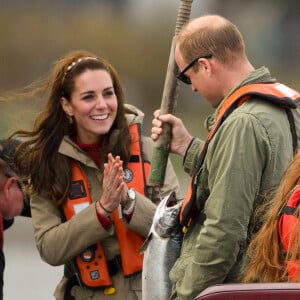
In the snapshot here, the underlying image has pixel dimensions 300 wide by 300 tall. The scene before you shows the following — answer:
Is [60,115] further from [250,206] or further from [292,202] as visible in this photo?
[292,202]

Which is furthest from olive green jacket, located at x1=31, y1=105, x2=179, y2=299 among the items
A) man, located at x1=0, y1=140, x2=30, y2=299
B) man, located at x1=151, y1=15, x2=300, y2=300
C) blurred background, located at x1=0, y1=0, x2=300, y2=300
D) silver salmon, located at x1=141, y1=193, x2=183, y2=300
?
blurred background, located at x1=0, y1=0, x2=300, y2=300

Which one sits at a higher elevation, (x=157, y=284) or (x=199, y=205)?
(x=199, y=205)

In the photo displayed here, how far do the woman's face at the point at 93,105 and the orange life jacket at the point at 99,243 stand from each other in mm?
147

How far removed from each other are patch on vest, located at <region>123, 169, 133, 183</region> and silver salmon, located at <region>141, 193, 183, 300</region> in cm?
60

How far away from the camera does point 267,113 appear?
4.36 meters

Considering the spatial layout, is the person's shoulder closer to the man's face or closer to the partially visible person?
the man's face

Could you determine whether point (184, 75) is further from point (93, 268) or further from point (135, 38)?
point (135, 38)

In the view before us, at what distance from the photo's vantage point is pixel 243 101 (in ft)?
14.5

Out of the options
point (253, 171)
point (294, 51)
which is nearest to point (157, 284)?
point (253, 171)

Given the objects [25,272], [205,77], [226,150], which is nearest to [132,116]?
[205,77]

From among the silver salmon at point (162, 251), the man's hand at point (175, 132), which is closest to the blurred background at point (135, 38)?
the man's hand at point (175, 132)

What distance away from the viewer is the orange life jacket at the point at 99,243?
5258 millimetres

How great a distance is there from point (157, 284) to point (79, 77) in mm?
1109

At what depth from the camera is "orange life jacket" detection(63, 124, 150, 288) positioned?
526 centimetres
